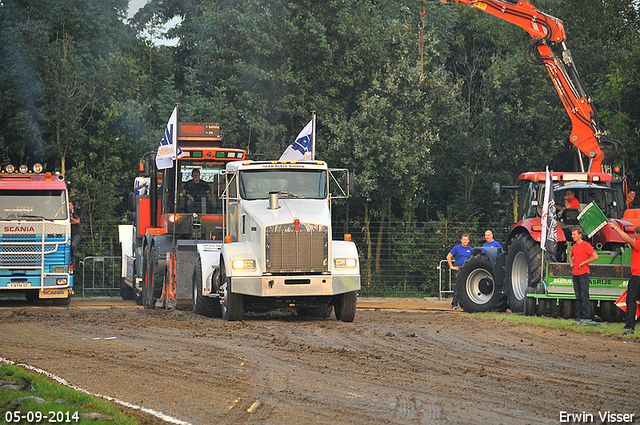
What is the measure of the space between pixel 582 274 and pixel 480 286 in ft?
15.5

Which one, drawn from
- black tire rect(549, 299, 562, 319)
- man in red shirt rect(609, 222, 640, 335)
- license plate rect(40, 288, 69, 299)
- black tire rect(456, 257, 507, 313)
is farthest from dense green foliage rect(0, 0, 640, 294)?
man in red shirt rect(609, 222, 640, 335)

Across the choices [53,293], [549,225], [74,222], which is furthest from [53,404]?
[74,222]

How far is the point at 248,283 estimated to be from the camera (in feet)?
50.1

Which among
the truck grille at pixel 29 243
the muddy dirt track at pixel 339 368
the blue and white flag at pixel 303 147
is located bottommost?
the muddy dirt track at pixel 339 368

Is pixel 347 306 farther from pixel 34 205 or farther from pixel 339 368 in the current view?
pixel 34 205

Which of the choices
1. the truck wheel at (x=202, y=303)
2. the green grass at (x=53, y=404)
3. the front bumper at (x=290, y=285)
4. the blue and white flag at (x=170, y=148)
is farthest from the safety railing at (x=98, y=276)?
the green grass at (x=53, y=404)

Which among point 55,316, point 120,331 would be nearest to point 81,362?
point 120,331

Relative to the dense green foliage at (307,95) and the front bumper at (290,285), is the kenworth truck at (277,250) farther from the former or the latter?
the dense green foliage at (307,95)

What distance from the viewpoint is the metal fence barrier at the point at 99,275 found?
29.1 meters

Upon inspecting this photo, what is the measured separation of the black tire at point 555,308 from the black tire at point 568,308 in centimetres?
11

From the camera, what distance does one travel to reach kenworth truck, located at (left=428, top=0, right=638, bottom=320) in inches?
658

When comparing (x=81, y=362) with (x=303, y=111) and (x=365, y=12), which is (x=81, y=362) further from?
(x=365, y=12)

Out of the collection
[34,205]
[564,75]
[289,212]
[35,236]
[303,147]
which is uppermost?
[564,75]

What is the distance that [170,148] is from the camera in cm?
1948
